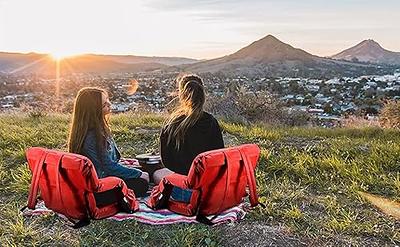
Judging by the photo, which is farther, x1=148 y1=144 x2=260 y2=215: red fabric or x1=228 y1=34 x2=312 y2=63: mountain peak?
x1=228 y1=34 x2=312 y2=63: mountain peak

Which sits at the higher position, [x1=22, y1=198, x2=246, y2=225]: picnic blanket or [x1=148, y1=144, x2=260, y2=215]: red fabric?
[x1=148, y1=144, x2=260, y2=215]: red fabric

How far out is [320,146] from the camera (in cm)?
750

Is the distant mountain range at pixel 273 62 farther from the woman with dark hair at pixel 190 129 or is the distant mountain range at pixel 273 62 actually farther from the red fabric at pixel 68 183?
the red fabric at pixel 68 183

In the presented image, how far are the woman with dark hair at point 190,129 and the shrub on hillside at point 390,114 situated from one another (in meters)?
9.23

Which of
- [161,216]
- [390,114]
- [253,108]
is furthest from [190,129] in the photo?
[390,114]

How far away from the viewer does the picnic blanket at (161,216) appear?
4480 millimetres

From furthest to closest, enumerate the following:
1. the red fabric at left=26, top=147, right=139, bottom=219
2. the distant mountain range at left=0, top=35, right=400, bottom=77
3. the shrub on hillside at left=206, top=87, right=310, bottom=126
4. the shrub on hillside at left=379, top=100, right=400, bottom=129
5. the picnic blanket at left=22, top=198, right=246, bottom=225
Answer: the distant mountain range at left=0, top=35, right=400, bottom=77 → the shrub on hillside at left=206, top=87, right=310, bottom=126 → the shrub on hillside at left=379, top=100, right=400, bottom=129 → the picnic blanket at left=22, top=198, right=246, bottom=225 → the red fabric at left=26, top=147, right=139, bottom=219

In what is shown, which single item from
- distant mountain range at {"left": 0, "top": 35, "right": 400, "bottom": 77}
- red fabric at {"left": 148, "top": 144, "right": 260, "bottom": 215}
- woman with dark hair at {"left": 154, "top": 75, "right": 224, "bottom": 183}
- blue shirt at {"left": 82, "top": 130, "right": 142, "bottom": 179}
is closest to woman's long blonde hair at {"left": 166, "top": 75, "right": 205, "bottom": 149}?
woman with dark hair at {"left": 154, "top": 75, "right": 224, "bottom": 183}

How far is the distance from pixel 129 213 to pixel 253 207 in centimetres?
120

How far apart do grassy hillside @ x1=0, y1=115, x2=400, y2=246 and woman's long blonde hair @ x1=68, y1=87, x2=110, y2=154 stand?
0.76 metres

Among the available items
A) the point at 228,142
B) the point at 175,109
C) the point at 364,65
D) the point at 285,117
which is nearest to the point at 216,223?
the point at 175,109

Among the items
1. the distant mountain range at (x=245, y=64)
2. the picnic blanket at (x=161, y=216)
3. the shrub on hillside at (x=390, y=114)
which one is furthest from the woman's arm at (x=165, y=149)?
the distant mountain range at (x=245, y=64)

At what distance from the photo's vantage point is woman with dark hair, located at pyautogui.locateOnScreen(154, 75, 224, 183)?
15.0ft

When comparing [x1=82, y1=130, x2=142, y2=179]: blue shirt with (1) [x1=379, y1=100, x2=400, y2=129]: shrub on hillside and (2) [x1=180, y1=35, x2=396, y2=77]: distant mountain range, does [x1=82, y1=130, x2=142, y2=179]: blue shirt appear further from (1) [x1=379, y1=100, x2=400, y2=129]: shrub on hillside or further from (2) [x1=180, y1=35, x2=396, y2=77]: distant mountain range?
(2) [x1=180, y1=35, x2=396, y2=77]: distant mountain range
